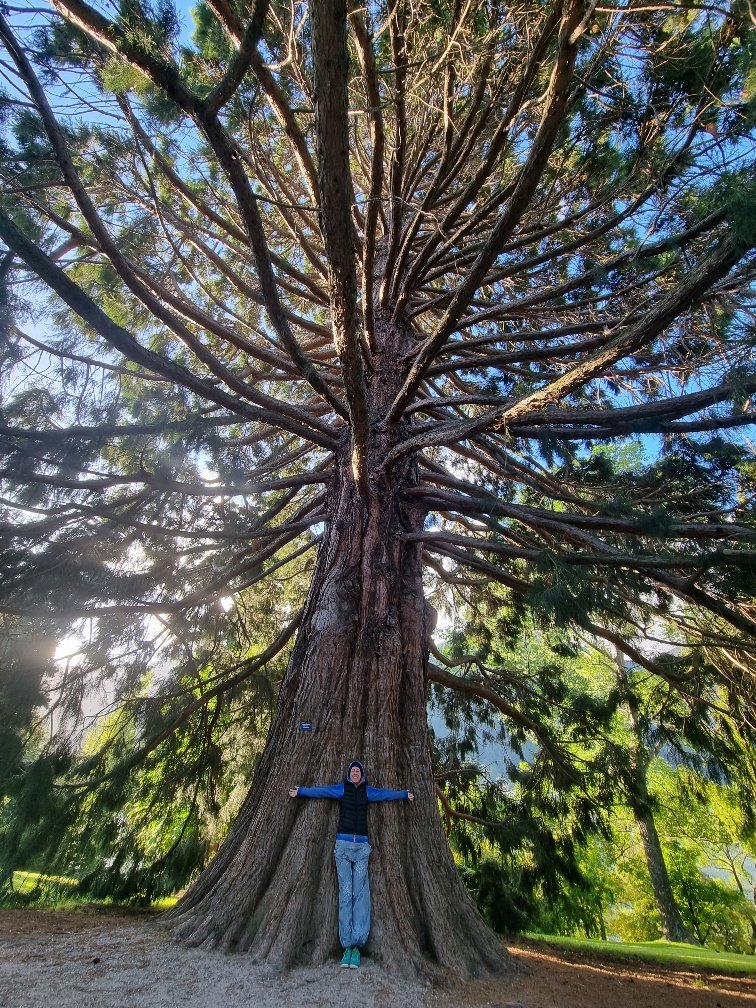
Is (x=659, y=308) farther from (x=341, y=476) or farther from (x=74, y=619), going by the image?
(x=74, y=619)

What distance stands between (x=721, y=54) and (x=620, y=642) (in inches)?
163

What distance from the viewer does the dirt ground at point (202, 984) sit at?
2.14m

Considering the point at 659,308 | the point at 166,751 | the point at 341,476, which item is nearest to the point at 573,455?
the point at 341,476

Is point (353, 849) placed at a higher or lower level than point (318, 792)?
lower

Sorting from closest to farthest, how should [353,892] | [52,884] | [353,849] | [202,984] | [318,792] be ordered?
[202,984], [353,892], [353,849], [318,792], [52,884]

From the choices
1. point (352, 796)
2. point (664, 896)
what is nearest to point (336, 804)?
point (352, 796)

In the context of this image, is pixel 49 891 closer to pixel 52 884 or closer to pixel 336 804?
pixel 52 884

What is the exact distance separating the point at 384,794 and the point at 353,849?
0.34m

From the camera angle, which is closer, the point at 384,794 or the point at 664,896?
the point at 384,794

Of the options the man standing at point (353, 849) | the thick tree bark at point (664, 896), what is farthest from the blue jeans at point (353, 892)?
the thick tree bark at point (664, 896)

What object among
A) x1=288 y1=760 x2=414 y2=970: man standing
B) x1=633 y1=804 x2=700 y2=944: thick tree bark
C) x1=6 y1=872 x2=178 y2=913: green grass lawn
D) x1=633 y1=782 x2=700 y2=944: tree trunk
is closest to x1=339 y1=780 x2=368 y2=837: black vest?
x1=288 y1=760 x2=414 y2=970: man standing

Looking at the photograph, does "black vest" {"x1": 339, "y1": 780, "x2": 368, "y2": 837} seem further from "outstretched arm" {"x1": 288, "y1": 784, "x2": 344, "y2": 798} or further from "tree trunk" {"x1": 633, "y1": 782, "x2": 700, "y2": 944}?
"tree trunk" {"x1": 633, "y1": 782, "x2": 700, "y2": 944}

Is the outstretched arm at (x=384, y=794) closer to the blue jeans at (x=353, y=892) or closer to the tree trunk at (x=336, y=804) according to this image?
the tree trunk at (x=336, y=804)

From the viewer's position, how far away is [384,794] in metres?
3.25
